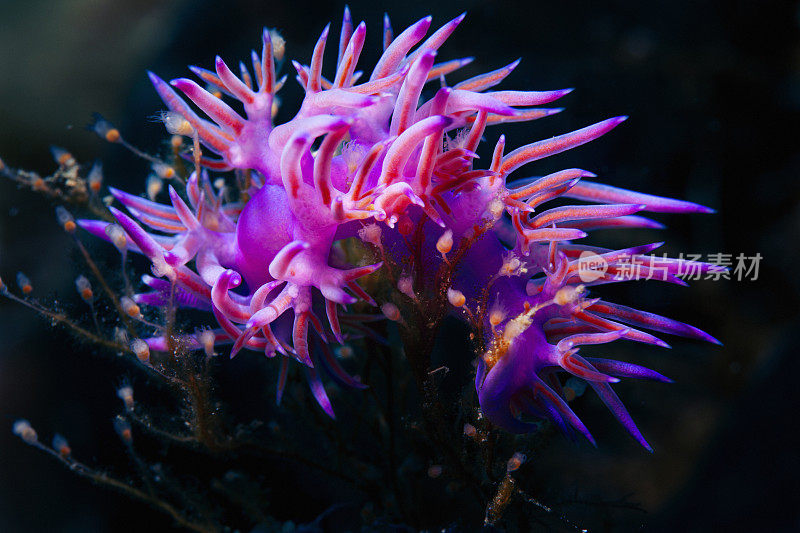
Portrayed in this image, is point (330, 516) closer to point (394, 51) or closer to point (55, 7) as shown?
point (394, 51)

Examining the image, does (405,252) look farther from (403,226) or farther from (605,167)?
(605,167)

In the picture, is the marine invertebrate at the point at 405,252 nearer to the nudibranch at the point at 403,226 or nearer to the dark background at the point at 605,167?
the nudibranch at the point at 403,226

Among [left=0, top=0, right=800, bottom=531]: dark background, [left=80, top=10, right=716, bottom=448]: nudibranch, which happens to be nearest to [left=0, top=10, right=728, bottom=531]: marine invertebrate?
[left=80, top=10, right=716, bottom=448]: nudibranch

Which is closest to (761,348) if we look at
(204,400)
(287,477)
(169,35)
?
(287,477)

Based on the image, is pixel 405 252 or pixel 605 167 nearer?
pixel 405 252

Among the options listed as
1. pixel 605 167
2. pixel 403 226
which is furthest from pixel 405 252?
pixel 605 167

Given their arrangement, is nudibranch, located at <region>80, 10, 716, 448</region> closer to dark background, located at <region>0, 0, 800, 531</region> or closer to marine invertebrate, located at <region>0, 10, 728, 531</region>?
marine invertebrate, located at <region>0, 10, 728, 531</region>

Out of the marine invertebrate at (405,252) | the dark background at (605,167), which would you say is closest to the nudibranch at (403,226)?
the marine invertebrate at (405,252)
